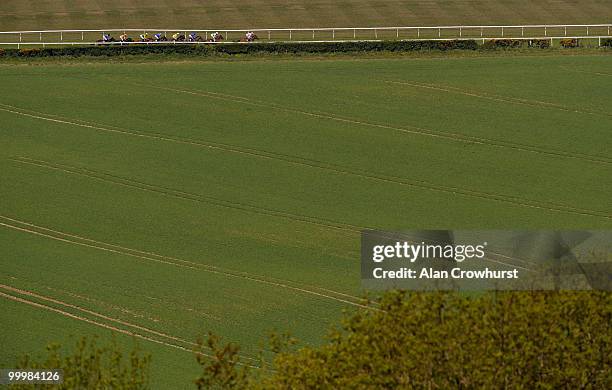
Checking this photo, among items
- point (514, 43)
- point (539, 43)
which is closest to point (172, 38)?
point (514, 43)

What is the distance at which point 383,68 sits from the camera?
7888 centimetres

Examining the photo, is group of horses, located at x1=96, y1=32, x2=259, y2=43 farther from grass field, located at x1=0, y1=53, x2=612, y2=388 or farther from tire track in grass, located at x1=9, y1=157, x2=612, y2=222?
tire track in grass, located at x1=9, y1=157, x2=612, y2=222

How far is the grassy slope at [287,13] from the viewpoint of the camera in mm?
91000

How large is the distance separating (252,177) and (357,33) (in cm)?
2607

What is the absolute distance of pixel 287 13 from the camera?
9375cm

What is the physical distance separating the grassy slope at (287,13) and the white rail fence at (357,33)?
8.22 feet

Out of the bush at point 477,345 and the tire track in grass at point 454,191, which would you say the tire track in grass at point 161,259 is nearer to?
the tire track in grass at point 454,191

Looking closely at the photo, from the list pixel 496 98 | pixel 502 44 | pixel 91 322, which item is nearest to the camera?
pixel 91 322

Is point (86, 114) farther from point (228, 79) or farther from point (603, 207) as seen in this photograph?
point (603, 207)

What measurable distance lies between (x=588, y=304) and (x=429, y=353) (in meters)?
3.63

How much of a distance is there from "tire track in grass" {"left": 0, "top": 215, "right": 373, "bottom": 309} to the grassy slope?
3295 cm

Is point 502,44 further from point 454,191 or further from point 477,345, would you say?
point 477,345

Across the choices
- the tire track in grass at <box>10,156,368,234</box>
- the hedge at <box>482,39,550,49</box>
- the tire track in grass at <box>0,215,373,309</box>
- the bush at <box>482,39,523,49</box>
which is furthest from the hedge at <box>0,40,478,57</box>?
the tire track in grass at <box>0,215,373,309</box>

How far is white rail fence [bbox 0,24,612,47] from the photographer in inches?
3327
